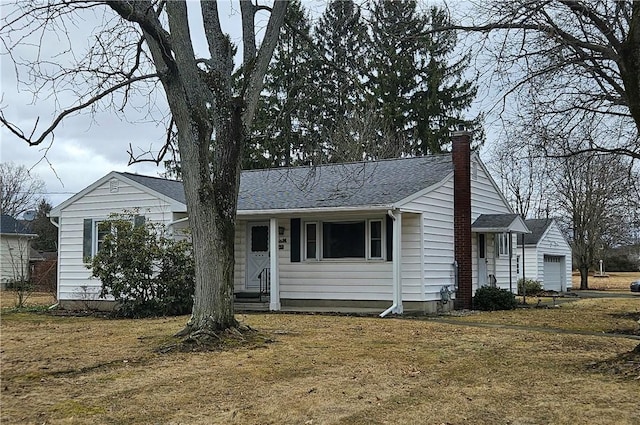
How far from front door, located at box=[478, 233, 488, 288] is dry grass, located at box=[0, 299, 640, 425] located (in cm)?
767

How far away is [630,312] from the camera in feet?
58.4

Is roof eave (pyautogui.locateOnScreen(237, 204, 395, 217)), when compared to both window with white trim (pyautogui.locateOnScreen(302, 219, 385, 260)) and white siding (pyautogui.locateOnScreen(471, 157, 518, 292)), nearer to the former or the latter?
window with white trim (pyautogui.locateOnScreen(302, 219, 385, 260))

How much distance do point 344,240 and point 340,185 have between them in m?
1.88

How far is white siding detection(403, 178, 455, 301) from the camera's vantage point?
16594 millimetres

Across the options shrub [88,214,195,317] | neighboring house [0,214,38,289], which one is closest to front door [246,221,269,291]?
shrub [88,214,195,317]

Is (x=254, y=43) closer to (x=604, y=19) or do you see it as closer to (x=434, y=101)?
(x=604, y=19)

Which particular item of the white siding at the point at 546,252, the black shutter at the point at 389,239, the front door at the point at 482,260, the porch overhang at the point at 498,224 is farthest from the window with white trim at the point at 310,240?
the white siding at the point at 546,252

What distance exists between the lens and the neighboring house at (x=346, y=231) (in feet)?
54.3

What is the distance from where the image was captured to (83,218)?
18.9 meters

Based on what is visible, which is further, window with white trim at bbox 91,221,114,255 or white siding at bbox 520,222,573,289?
white siding at bbox 520,222,573,289

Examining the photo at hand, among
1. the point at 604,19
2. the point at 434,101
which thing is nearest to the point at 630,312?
the point at 604,19

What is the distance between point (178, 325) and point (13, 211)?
1677 inches

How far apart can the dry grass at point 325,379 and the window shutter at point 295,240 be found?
542 centimetres

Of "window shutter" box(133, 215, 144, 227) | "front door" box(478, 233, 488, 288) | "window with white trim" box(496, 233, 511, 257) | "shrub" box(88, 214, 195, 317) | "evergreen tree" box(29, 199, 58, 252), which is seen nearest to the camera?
"shrub" box(88, 214, 195, 317)
